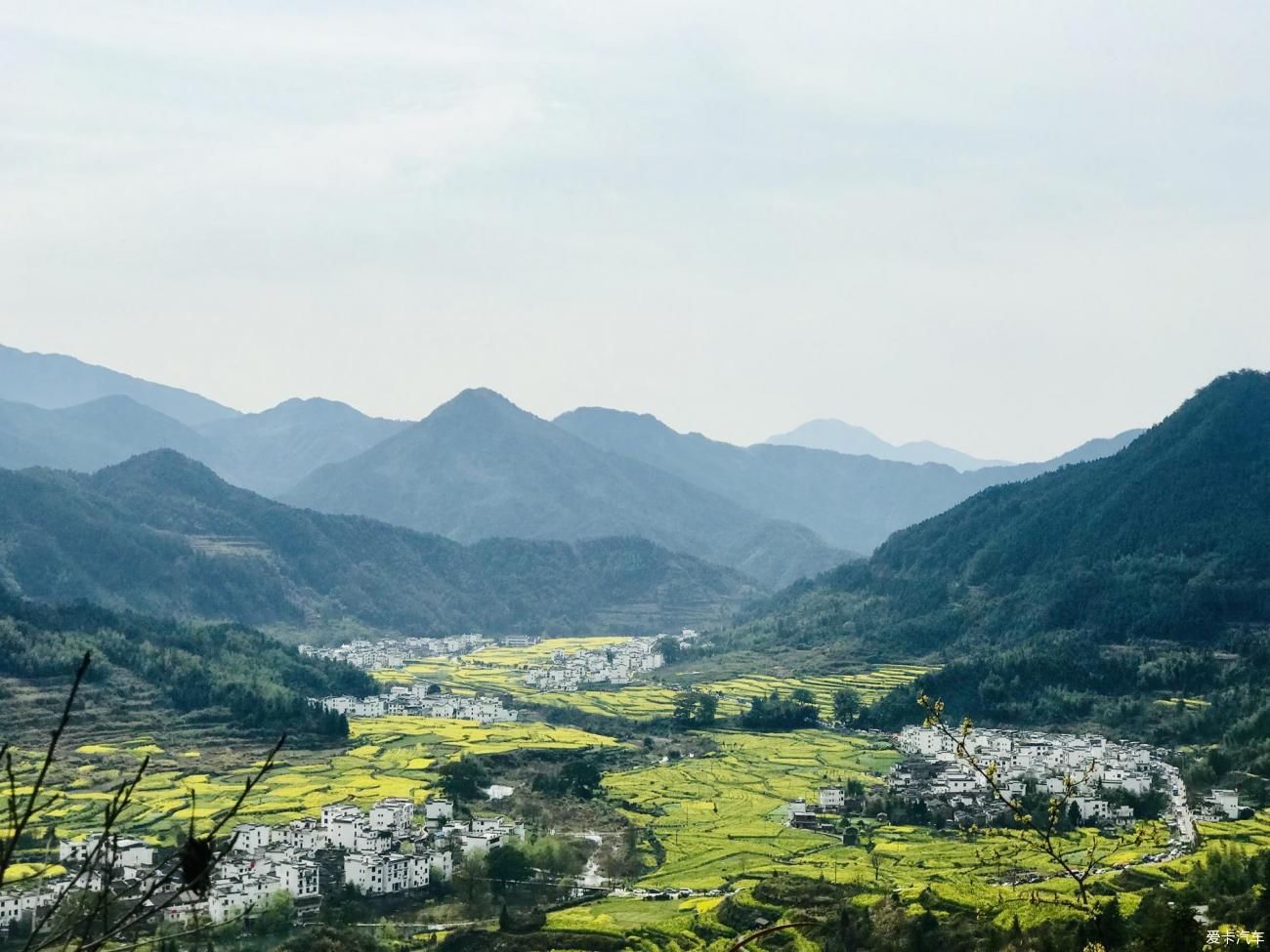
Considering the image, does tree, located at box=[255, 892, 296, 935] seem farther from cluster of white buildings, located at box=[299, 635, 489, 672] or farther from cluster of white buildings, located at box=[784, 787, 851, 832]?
cluster of white buildings, located at box=[299, 635, 489, 672]

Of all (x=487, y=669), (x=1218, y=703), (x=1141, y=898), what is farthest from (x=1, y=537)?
(x=1141, y=898)

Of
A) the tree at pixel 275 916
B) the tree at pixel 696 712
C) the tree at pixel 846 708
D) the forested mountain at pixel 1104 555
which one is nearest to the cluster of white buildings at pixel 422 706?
the tree at pixel 696 712

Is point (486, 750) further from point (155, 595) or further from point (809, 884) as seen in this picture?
point (155, 595)

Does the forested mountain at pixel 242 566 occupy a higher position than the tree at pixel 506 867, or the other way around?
the forested mountain at pixel 242 566

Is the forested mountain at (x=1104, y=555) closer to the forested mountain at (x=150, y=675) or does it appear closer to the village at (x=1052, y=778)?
the village at (x=1052, y=778)

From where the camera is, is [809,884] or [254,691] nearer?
[809,884]

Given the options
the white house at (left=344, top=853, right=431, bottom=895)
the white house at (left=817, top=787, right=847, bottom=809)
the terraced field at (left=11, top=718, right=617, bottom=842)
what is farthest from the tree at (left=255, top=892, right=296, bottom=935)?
the white house at (left=817, top=787, right=847, bottom=809)
